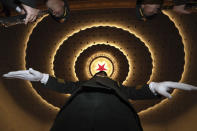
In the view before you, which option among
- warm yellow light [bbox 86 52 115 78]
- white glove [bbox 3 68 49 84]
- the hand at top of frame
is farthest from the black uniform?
warm yellow light [bbox 86 52 115 78]

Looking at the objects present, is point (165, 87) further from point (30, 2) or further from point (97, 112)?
point (30, 2)

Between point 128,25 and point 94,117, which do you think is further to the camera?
point 128,25

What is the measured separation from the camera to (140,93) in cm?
123

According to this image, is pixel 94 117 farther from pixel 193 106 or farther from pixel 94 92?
pixel 193 106

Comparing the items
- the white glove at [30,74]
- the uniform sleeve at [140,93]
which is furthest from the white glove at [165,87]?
the white glove at [30,74]

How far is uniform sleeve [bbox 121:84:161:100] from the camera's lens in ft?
3.92

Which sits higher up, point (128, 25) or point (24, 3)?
point (128, 25)

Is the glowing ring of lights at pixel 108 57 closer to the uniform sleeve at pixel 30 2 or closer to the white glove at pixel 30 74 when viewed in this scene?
the white glove at pixel 30 74

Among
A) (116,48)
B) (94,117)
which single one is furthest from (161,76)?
(94,117)

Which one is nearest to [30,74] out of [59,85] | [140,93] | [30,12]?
[59,85]

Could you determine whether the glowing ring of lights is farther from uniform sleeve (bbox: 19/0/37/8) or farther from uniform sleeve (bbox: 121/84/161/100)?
uniform sleeve (bbox: 19/0/37/8)

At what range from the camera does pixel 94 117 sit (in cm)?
94

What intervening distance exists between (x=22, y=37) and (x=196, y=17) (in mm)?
1671

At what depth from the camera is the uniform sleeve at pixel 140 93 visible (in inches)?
47.1
